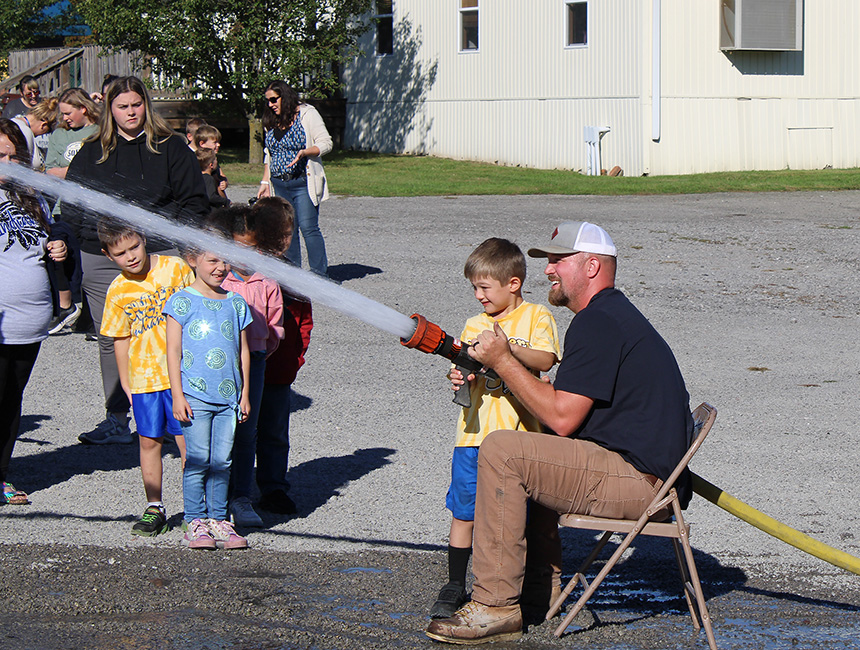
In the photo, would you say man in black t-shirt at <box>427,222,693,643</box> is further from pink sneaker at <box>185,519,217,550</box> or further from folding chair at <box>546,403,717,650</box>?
pink sneaker at <box>185,519,217,550</box>

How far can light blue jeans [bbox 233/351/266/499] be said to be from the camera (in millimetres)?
5484

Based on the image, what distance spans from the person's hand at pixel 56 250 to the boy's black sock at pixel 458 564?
266 cm

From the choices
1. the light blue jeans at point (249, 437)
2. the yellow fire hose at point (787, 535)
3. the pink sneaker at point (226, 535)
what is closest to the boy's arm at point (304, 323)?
the light blue jeans at point (249, 437)

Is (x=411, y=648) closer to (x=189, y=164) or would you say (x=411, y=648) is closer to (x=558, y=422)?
(x=558, y=422)

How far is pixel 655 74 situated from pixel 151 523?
19.9 m

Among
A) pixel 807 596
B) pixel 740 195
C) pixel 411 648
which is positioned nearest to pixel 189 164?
pixel 411 648

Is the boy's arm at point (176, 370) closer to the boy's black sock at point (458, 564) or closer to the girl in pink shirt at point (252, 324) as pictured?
the girl in pink shirt at point (252, 324)

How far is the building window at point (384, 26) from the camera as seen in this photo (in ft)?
97.3

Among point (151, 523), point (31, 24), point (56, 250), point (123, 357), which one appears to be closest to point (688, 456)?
point (151, 523)

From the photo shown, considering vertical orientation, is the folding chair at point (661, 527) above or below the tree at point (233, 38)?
below

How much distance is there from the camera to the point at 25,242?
5.72 meters

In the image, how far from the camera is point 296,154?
1097 cm

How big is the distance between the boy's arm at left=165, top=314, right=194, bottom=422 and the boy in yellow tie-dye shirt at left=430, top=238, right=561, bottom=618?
133 centimetres

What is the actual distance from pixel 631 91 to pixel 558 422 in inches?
810
